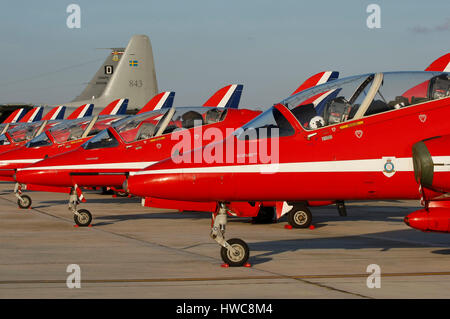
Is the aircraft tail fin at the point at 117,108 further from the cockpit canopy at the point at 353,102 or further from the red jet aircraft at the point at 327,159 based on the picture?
the cockpit canopy at the point at 353,102

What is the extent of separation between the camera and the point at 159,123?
18.3 m

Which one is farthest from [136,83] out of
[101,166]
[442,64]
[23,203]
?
[442,64]

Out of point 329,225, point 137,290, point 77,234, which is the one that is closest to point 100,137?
point 77,234

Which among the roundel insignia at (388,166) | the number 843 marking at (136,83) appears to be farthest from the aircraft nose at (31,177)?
the number 843 marking at (136,83)

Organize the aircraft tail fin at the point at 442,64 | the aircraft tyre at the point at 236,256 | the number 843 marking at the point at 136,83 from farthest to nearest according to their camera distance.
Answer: the number 843 marking at the point at 136,83 < the aircraft tail fin at the point at 442,64 < the aircraft tyre at the point at 236,256

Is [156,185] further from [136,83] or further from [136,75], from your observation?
[136,75]

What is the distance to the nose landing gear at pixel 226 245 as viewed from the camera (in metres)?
10.2

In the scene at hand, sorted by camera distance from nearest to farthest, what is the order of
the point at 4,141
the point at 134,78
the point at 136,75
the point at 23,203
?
1. the point at 23,203
2. the point at 4,141
3. the point at 134,78
4. the point at 136,75

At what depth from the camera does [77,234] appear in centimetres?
1524

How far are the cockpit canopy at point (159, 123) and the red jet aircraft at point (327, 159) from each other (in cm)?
774

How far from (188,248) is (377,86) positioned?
182 inches

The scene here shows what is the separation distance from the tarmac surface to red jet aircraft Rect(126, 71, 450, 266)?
1.00 metres

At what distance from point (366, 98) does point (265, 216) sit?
24.2 ft

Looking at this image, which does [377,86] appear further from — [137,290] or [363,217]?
[363,217]
